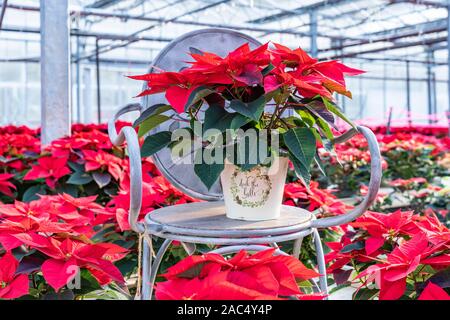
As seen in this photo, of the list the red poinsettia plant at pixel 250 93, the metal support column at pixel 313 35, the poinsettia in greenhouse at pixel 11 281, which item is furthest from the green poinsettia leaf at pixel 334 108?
the metal support column at pixel 313 35

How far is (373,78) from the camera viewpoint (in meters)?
15.5

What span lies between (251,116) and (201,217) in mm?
251

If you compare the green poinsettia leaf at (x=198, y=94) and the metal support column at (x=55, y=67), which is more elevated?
the metal support column at (x=55, y=67)

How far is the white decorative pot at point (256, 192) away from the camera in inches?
39.1

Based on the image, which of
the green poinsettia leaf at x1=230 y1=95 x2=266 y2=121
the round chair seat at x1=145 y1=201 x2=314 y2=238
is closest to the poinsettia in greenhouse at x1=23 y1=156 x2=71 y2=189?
the round chair seat at x1=145 y1=201 x2=314 y2=238

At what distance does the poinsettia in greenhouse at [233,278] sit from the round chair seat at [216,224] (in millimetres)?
180

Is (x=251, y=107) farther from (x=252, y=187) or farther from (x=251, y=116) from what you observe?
(x=252, y=187)

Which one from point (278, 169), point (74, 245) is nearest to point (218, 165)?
point (278, 169)

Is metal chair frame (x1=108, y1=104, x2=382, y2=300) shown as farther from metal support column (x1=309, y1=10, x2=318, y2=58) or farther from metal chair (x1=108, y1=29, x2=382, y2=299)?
metal support column (x1=309, y1=10, x2=318, y2=58)

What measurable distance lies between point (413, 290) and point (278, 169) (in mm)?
300

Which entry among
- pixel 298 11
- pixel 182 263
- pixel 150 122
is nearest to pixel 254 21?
pixel 298 11

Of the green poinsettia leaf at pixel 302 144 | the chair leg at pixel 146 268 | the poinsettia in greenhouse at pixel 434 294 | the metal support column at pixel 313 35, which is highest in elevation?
the metal support column at pixel 313 35

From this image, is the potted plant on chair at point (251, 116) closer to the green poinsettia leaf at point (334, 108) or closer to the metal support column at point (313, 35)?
the green poinsettia leaf at point (334, 108)

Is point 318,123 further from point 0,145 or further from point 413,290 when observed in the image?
point 0,145
